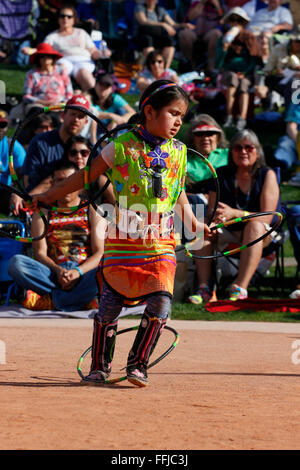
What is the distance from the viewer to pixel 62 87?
11.9m

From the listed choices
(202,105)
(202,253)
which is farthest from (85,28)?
(202,253)

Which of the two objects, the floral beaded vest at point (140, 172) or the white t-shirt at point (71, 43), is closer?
the floral beaded vest at point (140, 172)

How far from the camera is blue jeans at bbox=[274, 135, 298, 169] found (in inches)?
466

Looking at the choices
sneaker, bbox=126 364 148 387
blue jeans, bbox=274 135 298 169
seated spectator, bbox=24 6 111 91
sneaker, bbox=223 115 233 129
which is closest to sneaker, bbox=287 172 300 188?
blue jeans, bbox=274 135 298 169

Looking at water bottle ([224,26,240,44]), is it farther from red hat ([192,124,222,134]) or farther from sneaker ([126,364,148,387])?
sneaker ([126,364,148,387])

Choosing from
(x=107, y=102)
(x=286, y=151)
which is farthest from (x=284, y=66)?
(x=107, y=102)

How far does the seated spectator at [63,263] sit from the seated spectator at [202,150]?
52.0 inches

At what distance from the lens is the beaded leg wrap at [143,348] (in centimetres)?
481

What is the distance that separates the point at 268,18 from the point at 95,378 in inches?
432

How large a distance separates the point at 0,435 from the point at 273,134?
10.6m

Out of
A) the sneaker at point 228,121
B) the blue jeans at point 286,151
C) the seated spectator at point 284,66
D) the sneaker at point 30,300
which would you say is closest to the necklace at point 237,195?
the sneaker at point 30,300

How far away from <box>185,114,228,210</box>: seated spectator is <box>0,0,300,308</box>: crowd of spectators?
11mm

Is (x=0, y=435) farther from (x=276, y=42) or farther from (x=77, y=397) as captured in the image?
(x=276, y=42)

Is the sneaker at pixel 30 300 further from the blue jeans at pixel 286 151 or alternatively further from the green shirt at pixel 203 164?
the blue jeans at pixel 286 151
